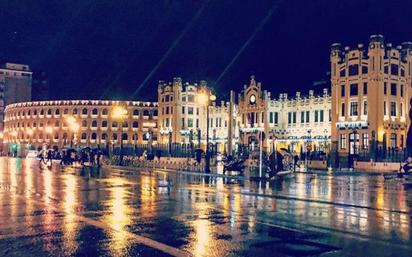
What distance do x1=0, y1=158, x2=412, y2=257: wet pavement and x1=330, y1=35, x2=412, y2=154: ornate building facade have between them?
45.6m

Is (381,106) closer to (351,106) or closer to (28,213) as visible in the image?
(351,106)

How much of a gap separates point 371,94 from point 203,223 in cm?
5664

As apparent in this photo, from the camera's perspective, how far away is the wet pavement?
9.74m

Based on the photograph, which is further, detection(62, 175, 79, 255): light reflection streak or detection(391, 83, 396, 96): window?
detection(391, 83, 396, 96): window

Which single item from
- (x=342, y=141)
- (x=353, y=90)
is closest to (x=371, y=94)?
(x=353, y=90)

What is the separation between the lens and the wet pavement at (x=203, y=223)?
9.74 m

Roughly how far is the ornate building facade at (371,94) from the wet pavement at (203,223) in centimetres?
4564

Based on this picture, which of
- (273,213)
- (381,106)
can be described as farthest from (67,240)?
(381,106)

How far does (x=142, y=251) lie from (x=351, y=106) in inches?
2472

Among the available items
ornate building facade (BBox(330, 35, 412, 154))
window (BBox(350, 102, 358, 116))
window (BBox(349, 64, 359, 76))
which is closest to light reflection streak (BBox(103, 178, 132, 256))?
ornate building facade (BBox(330, 35, 412, 154))

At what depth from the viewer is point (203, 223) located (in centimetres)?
1305

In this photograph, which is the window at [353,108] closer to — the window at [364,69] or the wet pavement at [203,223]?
the window at [364,69]

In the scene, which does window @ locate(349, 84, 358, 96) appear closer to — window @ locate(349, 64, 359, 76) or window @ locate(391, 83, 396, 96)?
window @ locate(349, 64, 359, 76)

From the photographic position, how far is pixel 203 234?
447 inches
